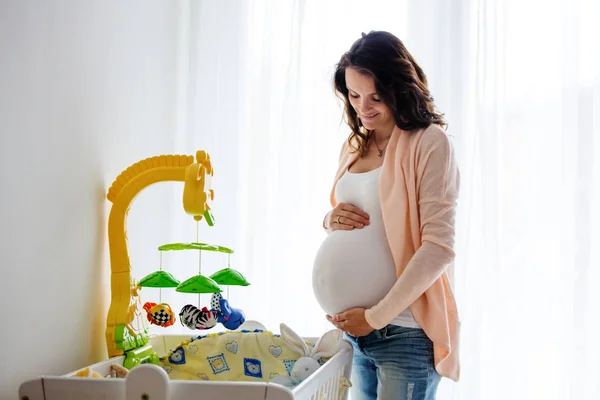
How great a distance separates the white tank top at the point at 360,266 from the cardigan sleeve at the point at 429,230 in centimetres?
7

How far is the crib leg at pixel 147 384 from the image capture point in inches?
42.1

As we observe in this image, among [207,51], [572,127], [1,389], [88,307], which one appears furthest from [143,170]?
[572,127]

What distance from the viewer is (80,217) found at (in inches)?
62.3

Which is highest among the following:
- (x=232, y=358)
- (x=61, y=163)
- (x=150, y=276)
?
(x=61, y=163)

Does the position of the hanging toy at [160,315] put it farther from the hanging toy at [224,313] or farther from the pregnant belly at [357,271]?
the pregnant belly at [357,271]

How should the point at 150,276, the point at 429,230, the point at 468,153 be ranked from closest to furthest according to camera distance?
the point at 429,230 < the point at 150,276 < the point at 468,153

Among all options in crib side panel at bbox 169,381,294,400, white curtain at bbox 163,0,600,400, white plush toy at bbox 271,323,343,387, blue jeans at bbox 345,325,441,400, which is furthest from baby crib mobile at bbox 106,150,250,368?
white curtain at bbox 163,0,600,400

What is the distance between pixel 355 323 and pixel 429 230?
Answer: 10.1 inches

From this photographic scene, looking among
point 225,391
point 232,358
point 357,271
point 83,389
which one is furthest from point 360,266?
point 83,389

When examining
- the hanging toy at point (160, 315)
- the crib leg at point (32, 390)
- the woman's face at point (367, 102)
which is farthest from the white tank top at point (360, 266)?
the crib leg at point (32, 390)

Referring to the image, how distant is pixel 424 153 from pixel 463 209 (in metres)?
0.72

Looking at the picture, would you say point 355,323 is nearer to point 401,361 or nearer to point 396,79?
point 401,361

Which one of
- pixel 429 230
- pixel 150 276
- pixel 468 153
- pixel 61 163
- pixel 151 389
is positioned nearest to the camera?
pixel 151 389

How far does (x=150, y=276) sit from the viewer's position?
162cm
